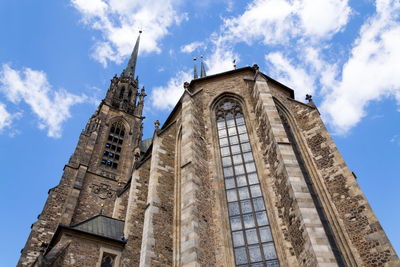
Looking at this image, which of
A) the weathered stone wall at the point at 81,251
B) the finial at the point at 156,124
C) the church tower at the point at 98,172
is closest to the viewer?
the weathered stone wall at the point at 81,251

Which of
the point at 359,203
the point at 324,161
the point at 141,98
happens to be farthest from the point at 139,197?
the point at 141,98

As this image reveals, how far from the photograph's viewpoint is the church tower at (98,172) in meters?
17.6

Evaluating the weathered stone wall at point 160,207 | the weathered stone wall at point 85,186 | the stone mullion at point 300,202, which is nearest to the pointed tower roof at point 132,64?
the weathered stone wall at point 85,186

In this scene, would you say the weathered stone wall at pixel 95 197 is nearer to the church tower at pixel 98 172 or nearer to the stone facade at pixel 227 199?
the church tower at pixel 98 172

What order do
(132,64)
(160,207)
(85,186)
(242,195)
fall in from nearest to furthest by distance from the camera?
(242,195) < (160,207) < (85,186) < (132,64)

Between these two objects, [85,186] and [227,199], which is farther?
[85,186]

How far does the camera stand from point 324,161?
1101 centimetres

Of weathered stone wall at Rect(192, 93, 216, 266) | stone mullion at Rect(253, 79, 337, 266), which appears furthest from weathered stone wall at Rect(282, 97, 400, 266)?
weathered stone wall at Rect(192, 93, 216, 266)

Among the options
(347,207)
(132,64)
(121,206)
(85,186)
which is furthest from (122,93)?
(347,207)

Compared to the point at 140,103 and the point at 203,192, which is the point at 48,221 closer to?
the point at 203,192

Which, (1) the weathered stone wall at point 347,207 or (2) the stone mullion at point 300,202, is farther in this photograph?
(1) the weathered stone wall at point 347,207

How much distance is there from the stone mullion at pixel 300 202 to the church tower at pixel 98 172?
665 centimetres

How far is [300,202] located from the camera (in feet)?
A: 27.1

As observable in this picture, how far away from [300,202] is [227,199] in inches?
102
